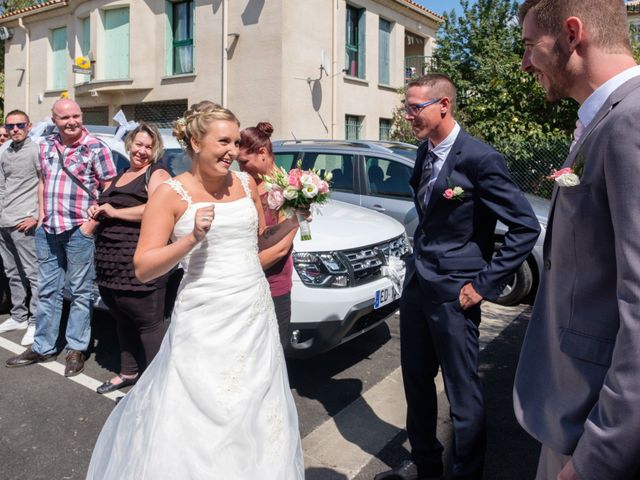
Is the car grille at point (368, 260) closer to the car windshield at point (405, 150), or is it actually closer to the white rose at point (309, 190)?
the white rose at point (309, 190)

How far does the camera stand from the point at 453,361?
9.28 feet

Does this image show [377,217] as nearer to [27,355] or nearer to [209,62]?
[27,355]

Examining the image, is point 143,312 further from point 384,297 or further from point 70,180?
point 384,297

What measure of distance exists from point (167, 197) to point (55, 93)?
69.9 ft

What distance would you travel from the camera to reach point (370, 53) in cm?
1792

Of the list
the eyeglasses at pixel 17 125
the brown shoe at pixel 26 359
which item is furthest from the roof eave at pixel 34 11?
the brown shoe at pixel 26 359

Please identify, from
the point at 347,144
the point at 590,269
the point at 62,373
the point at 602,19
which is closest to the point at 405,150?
the point at 347,144

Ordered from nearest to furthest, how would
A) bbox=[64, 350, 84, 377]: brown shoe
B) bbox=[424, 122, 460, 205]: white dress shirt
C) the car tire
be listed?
bbox=[424, 122, 460, 205]: white dress shirt → bbox=[64, 350, 84, 377]: brown shoe → the car tire

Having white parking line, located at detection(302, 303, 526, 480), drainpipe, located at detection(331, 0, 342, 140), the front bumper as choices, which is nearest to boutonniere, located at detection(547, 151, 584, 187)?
white parking line, located at detection(302, 303, 526, 480)

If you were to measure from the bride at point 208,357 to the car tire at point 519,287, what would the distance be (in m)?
4.65

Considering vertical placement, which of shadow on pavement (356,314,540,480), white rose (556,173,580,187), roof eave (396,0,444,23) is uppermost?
roof eave (396,0,444,23)

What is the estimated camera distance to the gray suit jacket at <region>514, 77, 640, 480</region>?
113 centimetres

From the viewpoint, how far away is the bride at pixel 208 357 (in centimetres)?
245

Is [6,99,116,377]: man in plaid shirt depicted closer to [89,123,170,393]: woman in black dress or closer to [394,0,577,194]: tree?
[89,123,170,393]: woman in black dress
